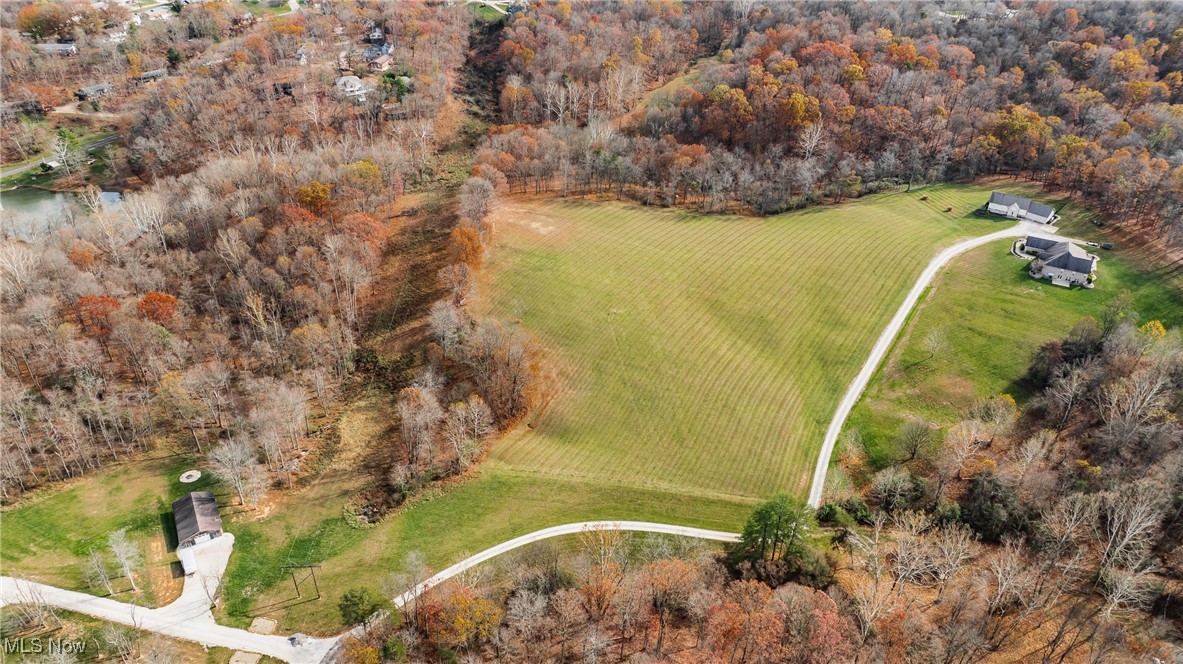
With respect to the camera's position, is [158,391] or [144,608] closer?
[144,608]

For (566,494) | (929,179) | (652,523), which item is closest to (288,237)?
(566,494)

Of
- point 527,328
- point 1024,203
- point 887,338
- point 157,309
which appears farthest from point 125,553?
point 1024,203

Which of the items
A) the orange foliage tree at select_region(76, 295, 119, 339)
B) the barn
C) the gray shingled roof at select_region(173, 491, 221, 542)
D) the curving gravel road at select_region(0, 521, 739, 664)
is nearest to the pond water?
the orange foliage tree at select_region(76, 295, 119, 339)

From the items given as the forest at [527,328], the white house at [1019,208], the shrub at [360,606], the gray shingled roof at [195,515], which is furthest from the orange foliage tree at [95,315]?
the white house at [1019,208]

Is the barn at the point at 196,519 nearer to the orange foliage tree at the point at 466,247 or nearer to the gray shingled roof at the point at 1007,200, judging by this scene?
the orange foliage tree at the point at 466,247

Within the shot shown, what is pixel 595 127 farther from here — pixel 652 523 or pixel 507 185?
pixel 652 523

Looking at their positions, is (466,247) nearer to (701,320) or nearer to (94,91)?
(701,320)

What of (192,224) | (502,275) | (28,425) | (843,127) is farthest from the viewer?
(843,127)

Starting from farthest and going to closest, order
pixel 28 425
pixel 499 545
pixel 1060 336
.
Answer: pixel 1060 336 → pixel 28 425 → pixel 499 545
